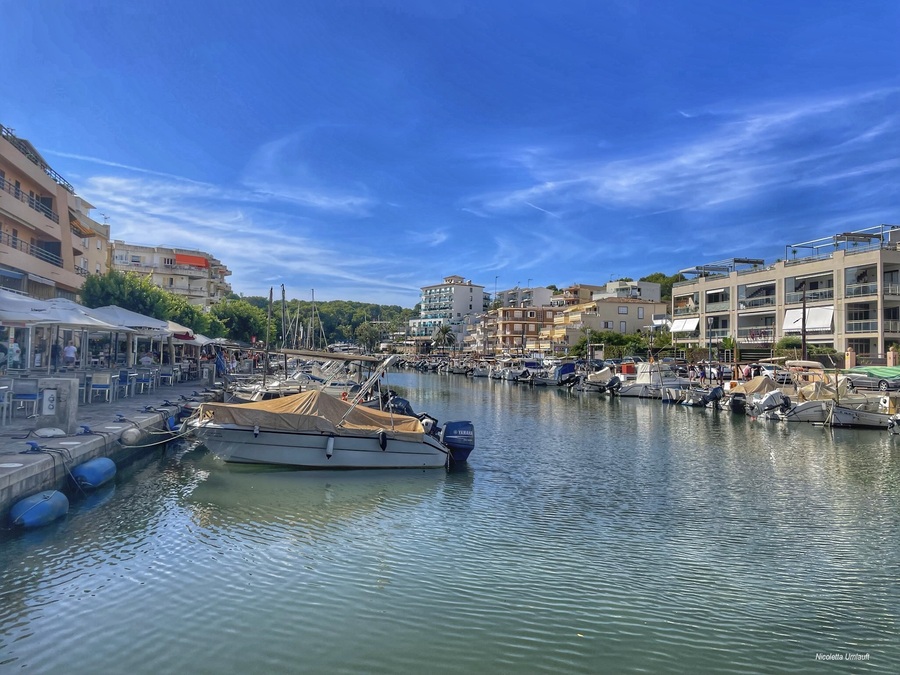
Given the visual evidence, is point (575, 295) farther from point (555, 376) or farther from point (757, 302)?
point (757, 302)

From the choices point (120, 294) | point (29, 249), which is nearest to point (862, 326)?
point (120, 294)

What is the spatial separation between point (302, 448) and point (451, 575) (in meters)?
8.74

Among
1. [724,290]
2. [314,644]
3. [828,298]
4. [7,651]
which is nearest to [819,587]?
[314,644]

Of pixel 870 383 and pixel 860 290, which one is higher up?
pixel 860 290

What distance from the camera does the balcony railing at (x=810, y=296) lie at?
5294 cm

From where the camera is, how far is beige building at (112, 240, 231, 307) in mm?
89750

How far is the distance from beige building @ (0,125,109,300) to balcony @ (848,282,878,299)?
5916cm

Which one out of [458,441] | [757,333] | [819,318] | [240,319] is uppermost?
[819,318]

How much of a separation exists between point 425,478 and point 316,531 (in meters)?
5.85

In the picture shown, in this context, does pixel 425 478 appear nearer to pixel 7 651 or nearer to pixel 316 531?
pixel 316 531

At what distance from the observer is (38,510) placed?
1122 cm

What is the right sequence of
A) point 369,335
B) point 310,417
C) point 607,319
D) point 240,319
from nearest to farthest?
point 310,417 < point 240,319 < point 607,319 < point 369,335

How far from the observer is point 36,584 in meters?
9.09

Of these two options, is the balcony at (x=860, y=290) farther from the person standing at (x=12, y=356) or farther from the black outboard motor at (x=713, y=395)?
the person standing at (x=12, y=356)
